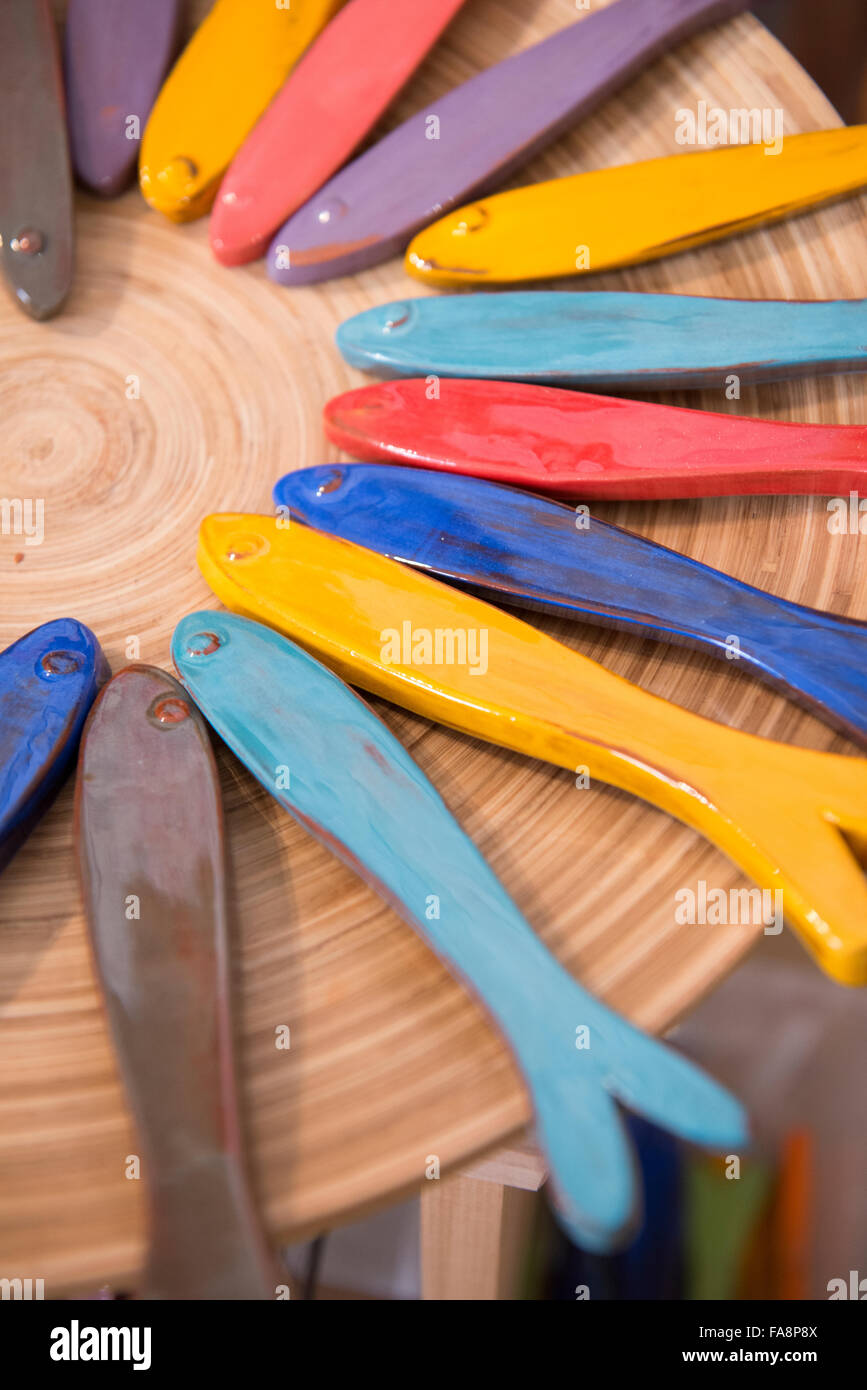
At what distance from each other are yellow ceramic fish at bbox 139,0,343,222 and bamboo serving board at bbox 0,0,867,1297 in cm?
3

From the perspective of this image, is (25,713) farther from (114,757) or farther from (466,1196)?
(466,1196)

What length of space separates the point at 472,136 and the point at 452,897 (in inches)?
16.6

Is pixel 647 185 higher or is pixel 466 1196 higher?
pixel 647 185

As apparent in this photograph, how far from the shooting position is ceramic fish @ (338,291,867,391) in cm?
53

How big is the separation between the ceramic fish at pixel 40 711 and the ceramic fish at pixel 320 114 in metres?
0.25

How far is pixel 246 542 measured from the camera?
0.49 metres

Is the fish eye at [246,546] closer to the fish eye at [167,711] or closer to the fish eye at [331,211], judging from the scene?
the fish eye at [167,711]

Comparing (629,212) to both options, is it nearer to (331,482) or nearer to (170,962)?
(331,482)

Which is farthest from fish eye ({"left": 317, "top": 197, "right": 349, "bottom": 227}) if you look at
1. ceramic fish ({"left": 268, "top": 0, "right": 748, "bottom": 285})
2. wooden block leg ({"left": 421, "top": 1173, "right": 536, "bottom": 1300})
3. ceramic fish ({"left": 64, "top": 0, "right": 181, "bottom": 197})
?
wooden block leg ({"left": 421, "top": 1173, "right": 536, "bottom": 1300})

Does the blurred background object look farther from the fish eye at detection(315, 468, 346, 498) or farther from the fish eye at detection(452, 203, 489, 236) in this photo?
the fish eye at detection(315, 468, 346, 498)

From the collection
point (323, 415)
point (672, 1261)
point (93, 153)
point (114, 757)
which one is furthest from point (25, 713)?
point (672, 1261)

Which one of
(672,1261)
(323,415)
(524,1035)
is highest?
(323,415)

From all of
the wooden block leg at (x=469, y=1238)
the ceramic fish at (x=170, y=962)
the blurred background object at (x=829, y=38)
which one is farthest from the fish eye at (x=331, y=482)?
the blurred background object at (x=829, y=38)
